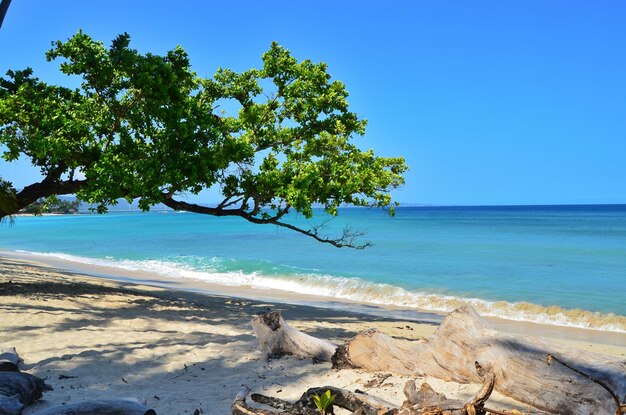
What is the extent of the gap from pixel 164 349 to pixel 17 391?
9.88 ft

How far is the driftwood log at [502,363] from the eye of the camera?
13.1 feet

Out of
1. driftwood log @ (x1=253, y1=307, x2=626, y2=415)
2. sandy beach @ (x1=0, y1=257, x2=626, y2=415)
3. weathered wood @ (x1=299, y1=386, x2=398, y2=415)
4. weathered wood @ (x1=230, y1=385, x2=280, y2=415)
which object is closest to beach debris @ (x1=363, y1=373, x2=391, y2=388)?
sandy beach @ (x1=0, y1=257, x2=626, y2=415)

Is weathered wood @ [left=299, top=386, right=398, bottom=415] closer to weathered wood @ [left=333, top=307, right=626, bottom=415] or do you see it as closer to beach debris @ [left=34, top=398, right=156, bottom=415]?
weathered wood @ [left=333, top=307, right=626, bottom=415]

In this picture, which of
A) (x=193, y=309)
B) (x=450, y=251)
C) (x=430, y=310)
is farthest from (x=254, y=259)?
(x=193, y=309)

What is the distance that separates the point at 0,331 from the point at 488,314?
1245cm

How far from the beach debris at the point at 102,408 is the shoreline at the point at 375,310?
32.4 ft

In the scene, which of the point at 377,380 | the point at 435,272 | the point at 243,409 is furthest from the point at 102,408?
the point at 435,272

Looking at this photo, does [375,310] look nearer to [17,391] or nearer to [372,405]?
[17,391]

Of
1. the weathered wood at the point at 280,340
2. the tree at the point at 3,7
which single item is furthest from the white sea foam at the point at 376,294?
the tree at the point at 3,7

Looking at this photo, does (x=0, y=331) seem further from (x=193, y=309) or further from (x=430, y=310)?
(x=430, y=310)

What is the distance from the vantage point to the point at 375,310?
15812 millimetres

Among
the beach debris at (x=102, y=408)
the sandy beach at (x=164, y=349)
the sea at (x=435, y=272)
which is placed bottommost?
the sandy beach at (x=164, y=349)

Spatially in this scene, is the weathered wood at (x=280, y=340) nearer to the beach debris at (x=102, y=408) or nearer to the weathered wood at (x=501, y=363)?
the weathered wood at (x=501, y=363)

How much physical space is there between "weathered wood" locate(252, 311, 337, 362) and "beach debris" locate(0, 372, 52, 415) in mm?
2655
